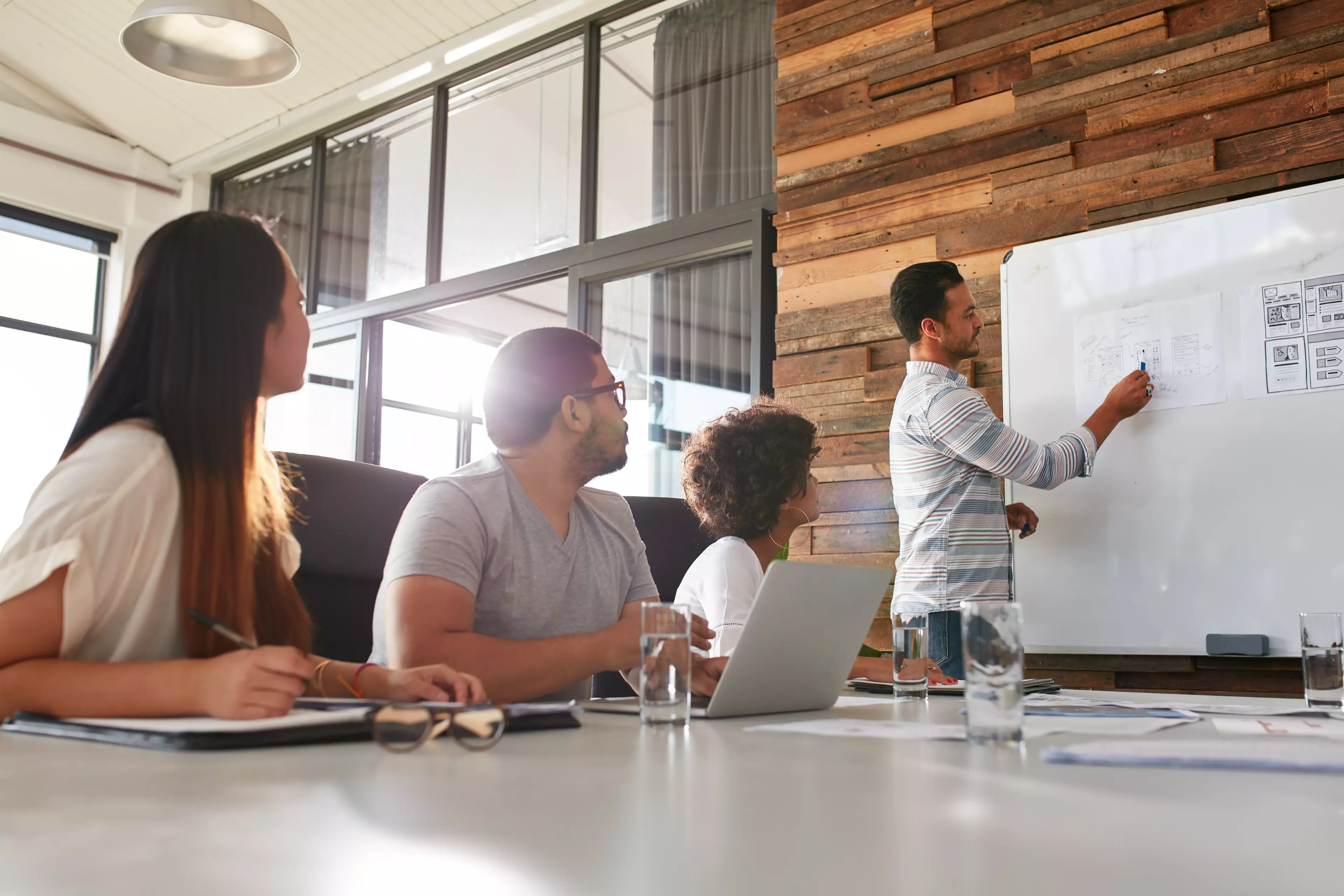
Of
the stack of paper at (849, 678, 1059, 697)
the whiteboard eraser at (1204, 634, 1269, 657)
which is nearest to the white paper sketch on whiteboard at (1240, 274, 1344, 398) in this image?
the whiteboard eraser at (1204, 634, 1269, 657)

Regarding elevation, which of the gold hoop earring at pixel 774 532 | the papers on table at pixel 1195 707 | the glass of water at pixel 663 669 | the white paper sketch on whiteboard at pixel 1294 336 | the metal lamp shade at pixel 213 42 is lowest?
the papers on table at pixel 1195 707

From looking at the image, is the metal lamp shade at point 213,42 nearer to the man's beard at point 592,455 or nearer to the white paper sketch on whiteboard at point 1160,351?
the man's beard at point 592,455

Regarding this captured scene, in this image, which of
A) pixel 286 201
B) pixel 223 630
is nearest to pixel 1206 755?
pixel 223 630

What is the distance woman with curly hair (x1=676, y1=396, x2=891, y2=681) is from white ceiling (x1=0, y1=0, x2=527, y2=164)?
300cm

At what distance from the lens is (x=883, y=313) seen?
3125 mm

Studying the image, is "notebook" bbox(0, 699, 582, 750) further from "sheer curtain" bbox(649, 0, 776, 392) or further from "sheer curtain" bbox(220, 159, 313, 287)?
"sheer curtain" bbox(220, 159, 313, 287)

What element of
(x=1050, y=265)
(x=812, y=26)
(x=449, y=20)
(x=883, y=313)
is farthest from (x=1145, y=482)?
(x=449, y=20)

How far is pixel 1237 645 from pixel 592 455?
64.6 inches

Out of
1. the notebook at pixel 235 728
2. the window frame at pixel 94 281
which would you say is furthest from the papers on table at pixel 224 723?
the window frame at pixel 94 281

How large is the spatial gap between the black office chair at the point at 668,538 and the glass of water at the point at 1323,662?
1335 mm

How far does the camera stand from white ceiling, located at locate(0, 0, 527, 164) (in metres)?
4.48

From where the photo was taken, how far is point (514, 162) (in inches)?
180

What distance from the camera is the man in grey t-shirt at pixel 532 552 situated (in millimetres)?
1227

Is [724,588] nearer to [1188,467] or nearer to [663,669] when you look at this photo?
[663,669]
